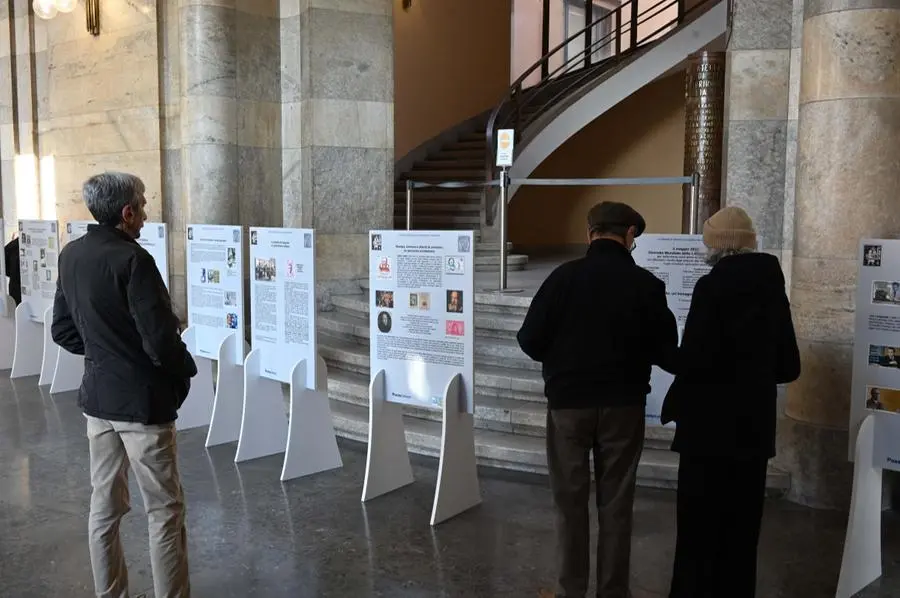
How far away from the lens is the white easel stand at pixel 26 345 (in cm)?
772

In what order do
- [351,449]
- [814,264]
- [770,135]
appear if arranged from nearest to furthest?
[814,264], [770,135], [351,449]

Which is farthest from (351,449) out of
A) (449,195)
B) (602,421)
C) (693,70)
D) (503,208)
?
(449,195)

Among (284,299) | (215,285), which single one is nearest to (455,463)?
(284,299)

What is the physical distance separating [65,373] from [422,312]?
407 centimetres

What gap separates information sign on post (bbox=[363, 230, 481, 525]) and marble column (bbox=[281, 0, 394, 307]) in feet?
9.49

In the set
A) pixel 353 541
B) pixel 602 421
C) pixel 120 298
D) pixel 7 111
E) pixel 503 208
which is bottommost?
pixel 353 541

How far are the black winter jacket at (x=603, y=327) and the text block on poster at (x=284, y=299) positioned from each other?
2.09m

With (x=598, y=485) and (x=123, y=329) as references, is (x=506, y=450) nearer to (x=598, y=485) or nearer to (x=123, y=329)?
(x=598, y=485)

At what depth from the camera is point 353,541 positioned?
3963mm

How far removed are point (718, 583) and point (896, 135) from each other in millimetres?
2376

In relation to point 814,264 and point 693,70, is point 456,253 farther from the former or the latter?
point 693,70

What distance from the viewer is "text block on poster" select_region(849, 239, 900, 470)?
343 centimetres

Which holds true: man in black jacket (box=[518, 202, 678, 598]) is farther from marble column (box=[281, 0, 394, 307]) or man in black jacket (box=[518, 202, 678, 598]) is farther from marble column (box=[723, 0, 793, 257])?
marble column (box=[281, 0, 394, 307])

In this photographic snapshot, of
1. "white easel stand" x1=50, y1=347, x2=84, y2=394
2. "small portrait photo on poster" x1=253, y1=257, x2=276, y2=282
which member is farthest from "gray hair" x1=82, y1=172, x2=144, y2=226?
"white easel stand" x1=50, y1=347, x2=84, y2=394
